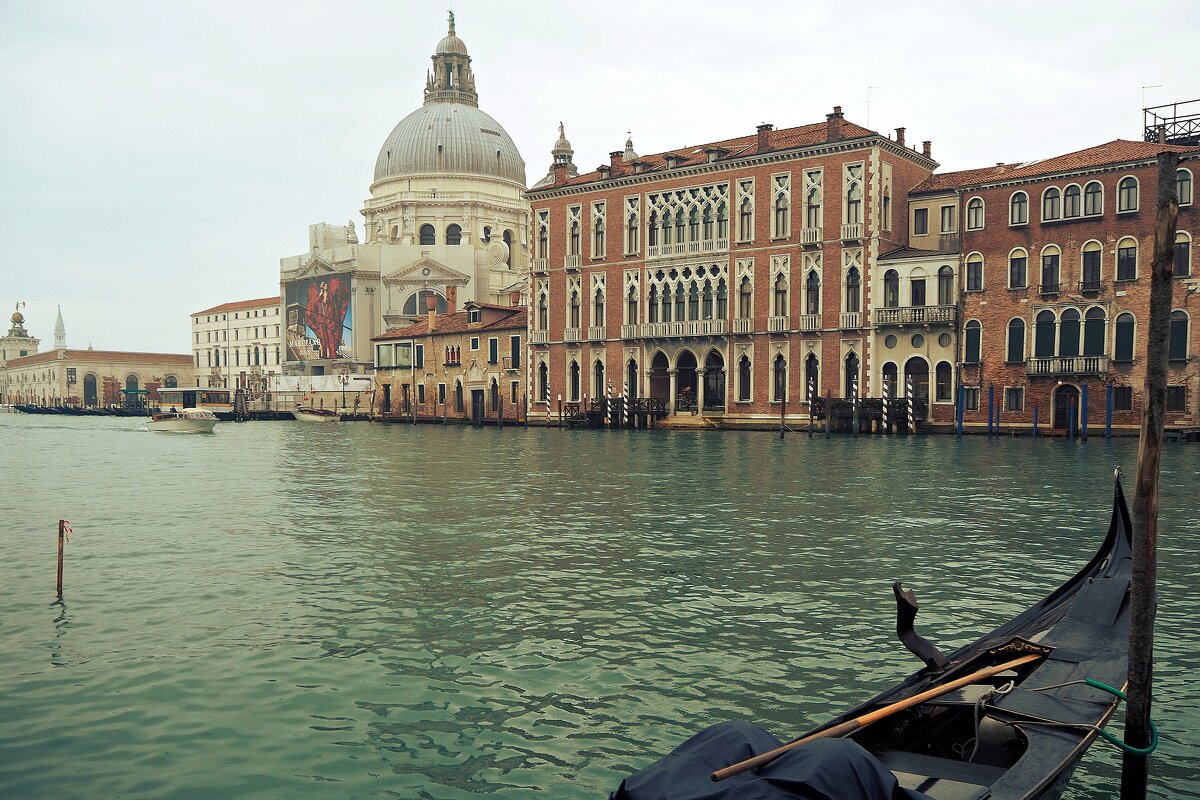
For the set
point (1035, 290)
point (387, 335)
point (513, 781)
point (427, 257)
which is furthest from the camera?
point (427, 257)

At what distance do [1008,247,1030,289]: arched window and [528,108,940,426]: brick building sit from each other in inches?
214

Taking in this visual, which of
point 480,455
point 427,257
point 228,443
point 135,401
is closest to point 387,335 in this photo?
point 427,257

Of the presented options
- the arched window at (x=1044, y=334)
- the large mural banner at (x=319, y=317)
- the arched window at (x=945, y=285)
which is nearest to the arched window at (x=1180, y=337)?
the arched window at (x=1044, y=334)

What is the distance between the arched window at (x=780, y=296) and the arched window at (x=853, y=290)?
3.01 meters

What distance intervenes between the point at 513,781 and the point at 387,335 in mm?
58241

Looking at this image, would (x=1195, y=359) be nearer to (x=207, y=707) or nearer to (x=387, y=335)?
(x=207, y=707)

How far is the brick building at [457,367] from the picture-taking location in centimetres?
5334

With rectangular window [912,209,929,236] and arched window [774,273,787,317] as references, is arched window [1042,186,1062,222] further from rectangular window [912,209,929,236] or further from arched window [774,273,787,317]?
arched window [774,273,787,317]

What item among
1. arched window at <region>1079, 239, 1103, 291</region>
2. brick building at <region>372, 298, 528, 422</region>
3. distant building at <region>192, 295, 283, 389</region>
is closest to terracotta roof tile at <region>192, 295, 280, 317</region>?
distant building at <region>192, 295, 283, 389</region>

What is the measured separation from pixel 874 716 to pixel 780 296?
3886cm

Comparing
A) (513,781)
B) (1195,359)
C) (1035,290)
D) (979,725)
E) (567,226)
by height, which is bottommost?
(513,781)

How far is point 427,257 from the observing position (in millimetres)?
73500

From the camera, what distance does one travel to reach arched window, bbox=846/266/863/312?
39812mm

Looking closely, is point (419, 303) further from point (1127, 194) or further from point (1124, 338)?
point (1124, 338)
